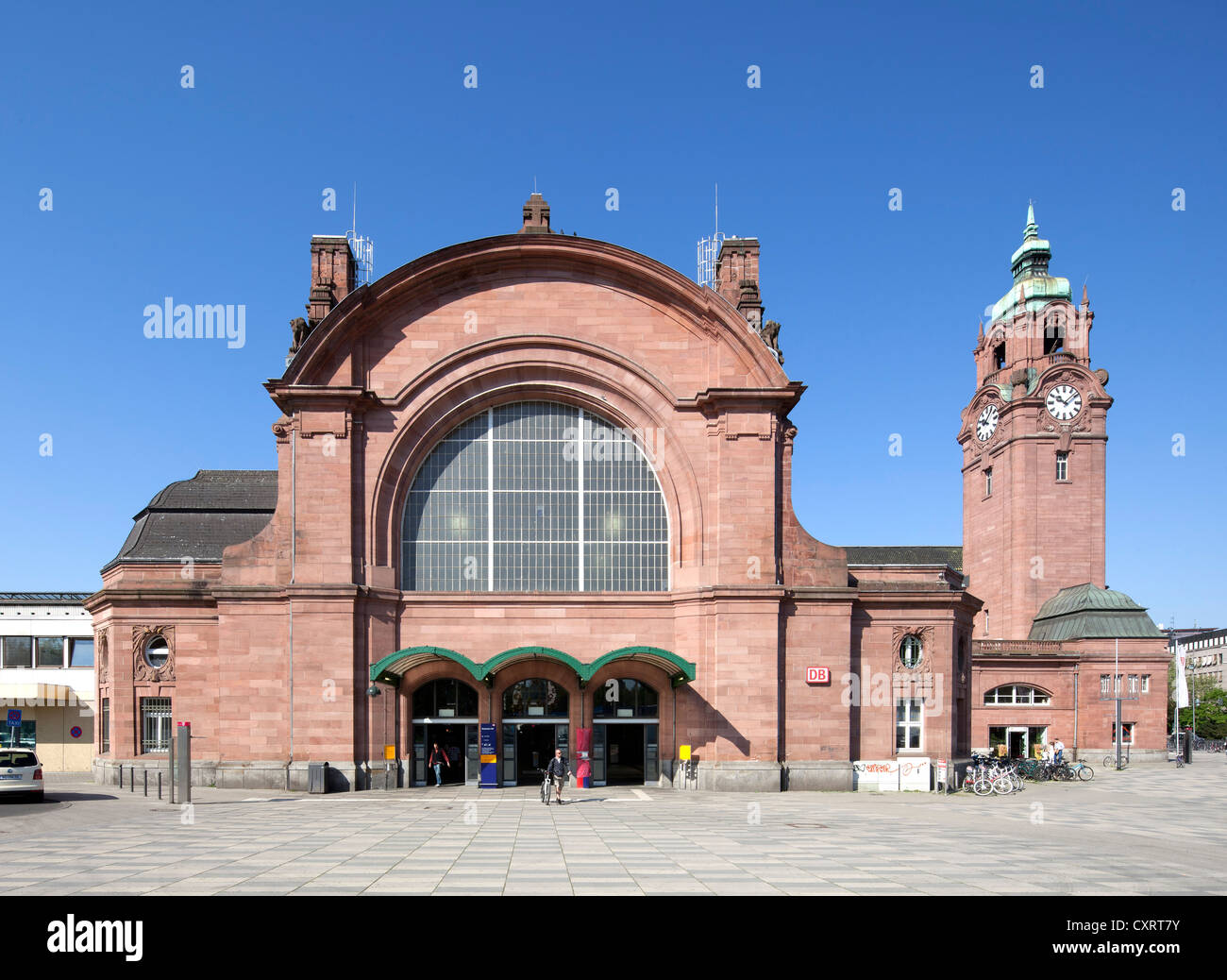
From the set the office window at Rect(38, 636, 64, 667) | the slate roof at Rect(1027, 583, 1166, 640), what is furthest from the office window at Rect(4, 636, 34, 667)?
the slate roof at Rect(1027, 583, 1166, 640)

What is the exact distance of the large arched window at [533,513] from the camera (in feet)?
105

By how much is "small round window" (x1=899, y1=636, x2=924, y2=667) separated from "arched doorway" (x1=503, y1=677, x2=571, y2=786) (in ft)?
39.2

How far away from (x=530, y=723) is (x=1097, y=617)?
42.0 metres

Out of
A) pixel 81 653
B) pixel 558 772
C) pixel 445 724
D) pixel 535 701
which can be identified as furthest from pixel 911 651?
pixel 81 653

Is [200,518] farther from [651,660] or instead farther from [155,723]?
[651,660]

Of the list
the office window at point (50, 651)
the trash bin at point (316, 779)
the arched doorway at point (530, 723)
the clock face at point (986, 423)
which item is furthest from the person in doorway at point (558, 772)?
the clock face at point (986, 423)

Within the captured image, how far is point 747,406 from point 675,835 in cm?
1609

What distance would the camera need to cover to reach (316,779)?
29.2 meters

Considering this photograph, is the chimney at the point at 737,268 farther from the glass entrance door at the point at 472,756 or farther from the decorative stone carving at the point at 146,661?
the decorative stone carving at the point at 146,661

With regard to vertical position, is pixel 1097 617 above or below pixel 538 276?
below

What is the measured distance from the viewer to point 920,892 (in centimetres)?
1296

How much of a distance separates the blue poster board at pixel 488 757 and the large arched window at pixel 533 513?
4780mm

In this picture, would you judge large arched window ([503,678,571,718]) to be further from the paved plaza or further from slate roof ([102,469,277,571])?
slate roof ([102,469,277,571])

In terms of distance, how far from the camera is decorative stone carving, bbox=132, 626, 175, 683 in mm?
32906
